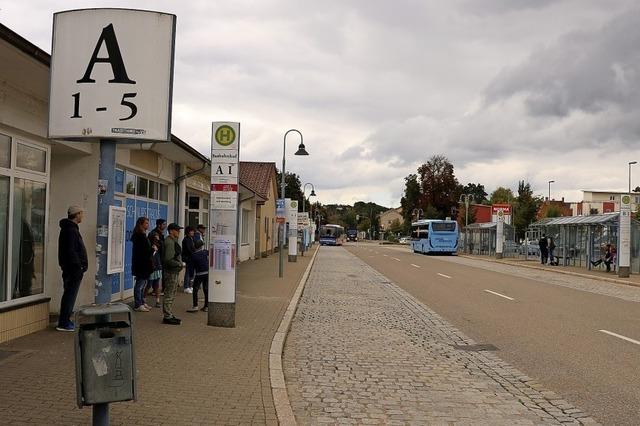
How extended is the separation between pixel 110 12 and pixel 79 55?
39 cm

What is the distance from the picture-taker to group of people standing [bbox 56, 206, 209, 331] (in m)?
8.77

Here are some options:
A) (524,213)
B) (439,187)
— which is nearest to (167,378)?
(524,213)

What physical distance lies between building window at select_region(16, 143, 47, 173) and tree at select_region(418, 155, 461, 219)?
80.1 meters

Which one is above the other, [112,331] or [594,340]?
[112,331]

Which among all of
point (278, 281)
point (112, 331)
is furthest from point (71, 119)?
point (278, 281)

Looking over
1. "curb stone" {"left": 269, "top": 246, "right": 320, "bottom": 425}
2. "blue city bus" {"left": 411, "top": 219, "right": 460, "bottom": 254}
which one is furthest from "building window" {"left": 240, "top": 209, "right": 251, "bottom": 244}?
"blue city bus" {"left": 411, "top": 219, "right": 460, "bottom": 254}

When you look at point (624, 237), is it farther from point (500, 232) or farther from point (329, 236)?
point (329, 236)

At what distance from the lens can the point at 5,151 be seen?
8273 mm

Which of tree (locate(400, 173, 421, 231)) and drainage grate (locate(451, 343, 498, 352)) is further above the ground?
tree (locate(400, 173, 421, 231))

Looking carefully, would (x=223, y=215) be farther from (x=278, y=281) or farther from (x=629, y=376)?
(x=278, y=281)

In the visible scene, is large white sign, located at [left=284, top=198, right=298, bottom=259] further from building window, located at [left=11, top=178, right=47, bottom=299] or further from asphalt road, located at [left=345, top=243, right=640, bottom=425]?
building window, located at [left=11, top=178, right=47, bottom=299]

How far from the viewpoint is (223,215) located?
10.4 m

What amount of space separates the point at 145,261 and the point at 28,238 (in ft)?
7.50

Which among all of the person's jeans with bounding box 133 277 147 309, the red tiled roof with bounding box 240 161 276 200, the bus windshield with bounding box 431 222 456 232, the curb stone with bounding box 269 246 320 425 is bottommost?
the curb stone with bounding box 269 246 320 425
